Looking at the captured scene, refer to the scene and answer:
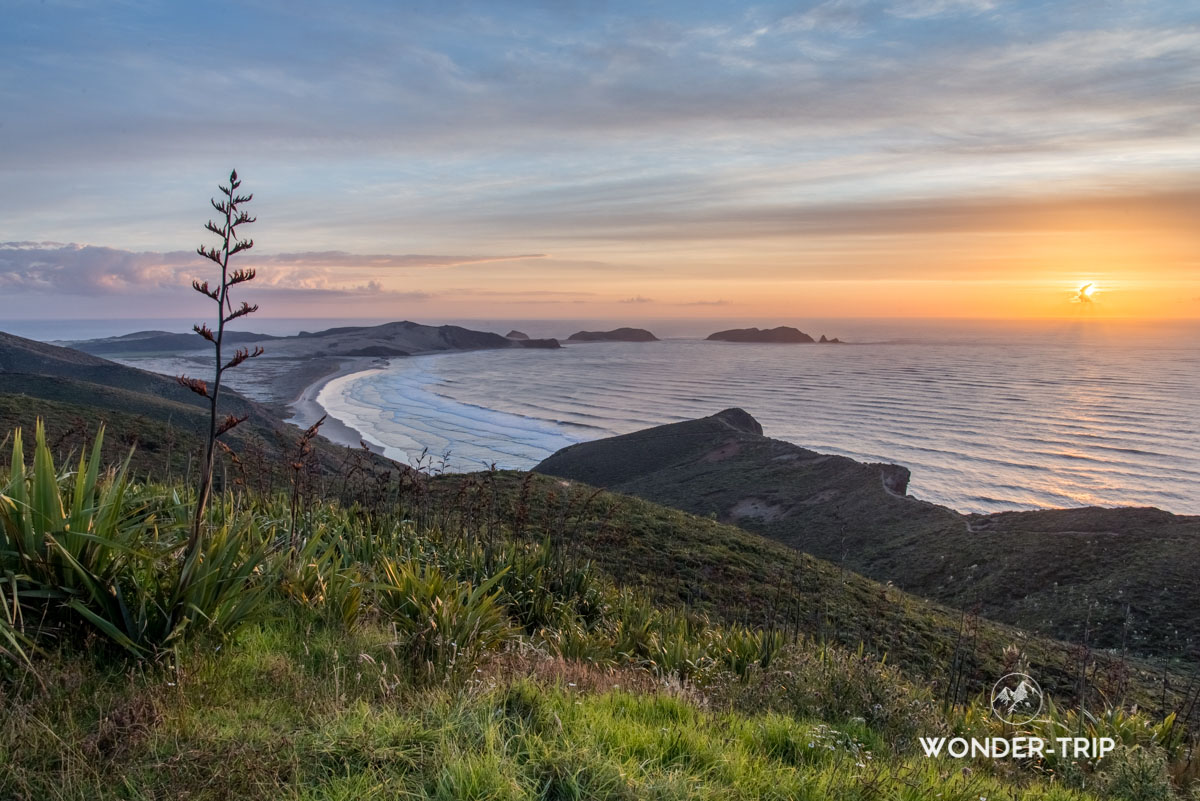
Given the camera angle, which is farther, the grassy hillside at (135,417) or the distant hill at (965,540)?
the distant hill at (965,540)

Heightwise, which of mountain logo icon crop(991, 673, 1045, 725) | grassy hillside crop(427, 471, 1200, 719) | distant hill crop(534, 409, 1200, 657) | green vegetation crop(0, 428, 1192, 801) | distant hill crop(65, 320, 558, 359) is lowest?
distant hill crop(534, 409, 1200, 657)

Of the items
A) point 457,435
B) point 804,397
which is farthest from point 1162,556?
point 804,397

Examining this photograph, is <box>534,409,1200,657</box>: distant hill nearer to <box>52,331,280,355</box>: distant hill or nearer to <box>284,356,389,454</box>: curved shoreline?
<box>284,356,389,454</box>: curved shoreline

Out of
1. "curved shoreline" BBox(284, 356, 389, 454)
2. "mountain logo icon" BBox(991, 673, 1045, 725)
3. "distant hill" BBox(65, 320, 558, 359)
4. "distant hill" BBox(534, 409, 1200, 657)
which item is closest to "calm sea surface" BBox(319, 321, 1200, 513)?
"curved shoreline" BBox(284, 356, 389, 454)

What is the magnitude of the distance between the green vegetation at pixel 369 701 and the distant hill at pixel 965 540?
124 inches

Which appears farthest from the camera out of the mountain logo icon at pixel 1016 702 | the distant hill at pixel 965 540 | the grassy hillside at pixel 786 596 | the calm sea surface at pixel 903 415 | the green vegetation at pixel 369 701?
the calm sea surface at pixel 903 415

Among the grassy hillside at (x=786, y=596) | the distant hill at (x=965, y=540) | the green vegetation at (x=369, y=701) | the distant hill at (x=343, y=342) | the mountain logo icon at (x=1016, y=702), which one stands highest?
the distant hill at (x=343, y=342)

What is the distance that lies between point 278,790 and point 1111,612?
54.8 feet

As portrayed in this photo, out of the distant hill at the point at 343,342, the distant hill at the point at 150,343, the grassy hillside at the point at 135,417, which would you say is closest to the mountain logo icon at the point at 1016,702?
the grassy hillside at the point at 135,417

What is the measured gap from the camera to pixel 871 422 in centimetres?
5631

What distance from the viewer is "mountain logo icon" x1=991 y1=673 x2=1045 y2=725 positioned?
16.3 feet

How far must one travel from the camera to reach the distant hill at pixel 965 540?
14742mm

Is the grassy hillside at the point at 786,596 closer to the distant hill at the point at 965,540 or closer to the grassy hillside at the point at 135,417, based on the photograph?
the distant hill at the point at 965,540

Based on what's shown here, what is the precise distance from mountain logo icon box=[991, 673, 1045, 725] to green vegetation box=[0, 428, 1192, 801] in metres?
0.22
